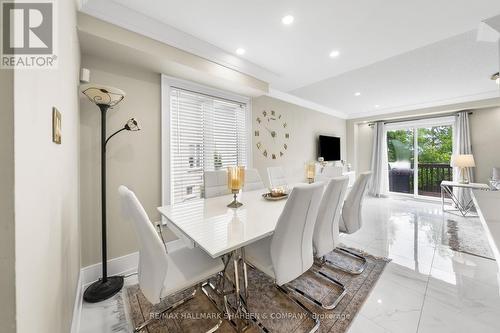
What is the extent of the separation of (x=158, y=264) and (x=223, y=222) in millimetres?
448

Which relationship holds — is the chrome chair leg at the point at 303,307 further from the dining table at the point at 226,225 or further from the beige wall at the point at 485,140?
the beige wall at the point at 485,140

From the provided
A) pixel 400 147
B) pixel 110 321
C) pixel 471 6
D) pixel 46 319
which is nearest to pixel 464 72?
pixel 471 6

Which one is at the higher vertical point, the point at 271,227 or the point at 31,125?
the point at 31,125

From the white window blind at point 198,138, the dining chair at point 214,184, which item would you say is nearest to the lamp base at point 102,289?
the white window blind at point 198,138

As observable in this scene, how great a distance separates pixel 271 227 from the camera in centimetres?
125

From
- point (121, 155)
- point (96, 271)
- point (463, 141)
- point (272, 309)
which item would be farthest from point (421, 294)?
point (463, 141)

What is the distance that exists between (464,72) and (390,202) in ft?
10.2

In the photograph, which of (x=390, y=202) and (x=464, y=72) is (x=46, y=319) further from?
(x=390, y=202)

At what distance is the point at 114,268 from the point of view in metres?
2.06

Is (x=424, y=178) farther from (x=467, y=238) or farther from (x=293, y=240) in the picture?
(x=293, y=240)

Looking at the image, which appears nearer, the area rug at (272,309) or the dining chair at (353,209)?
the area rug at (272,309)

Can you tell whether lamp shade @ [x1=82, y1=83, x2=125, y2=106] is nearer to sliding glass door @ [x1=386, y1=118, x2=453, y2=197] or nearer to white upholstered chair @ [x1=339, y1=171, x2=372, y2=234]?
white upholstered chair @ [x1=339, y1=171, x2=372, y2=234]

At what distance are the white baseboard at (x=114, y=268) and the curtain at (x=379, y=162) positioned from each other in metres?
6.13

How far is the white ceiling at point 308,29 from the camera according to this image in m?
1.75
